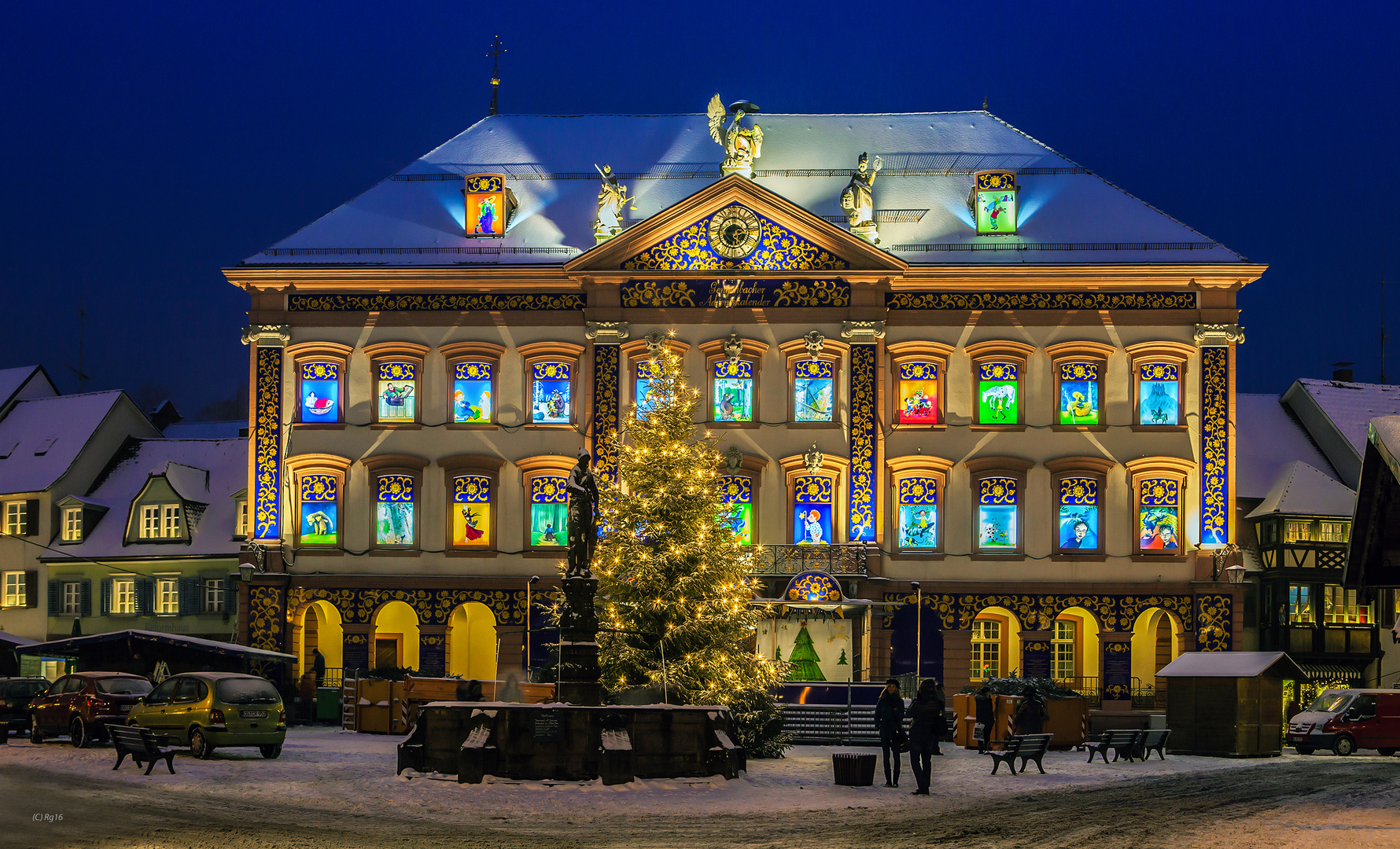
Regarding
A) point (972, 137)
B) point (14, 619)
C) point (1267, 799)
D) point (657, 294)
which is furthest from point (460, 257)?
point (1267, 799)

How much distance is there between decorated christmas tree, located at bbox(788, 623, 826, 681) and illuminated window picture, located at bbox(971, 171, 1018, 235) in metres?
12.6

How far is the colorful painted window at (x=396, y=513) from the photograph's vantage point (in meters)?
44.9

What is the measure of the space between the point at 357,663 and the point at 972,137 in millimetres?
24197

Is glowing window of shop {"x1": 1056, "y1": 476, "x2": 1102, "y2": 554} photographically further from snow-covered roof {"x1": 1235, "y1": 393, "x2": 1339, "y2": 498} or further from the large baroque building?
snow-covered roof {"x1": 1235, "y1": 393, "x2": 1339, "y2": 498}

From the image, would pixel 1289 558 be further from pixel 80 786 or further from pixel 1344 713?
Answer: pixel 80 786

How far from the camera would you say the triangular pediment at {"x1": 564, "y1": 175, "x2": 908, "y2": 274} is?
4375 centimetres

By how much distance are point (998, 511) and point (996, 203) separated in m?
8.88

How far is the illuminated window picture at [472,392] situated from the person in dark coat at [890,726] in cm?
2118

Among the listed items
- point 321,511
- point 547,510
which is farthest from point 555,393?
point 321,511

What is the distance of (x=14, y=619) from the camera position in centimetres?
5191

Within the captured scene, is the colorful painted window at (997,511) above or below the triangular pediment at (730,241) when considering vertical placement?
below

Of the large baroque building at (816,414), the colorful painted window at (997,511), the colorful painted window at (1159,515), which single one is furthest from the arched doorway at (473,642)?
the colorful painted window at (1159,515)

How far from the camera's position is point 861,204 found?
45031mm

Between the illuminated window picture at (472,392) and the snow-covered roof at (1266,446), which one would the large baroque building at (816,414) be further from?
the snow-covered roof at (1266,446)
